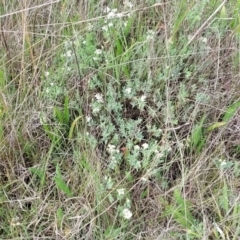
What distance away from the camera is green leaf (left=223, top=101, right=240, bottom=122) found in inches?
56.9

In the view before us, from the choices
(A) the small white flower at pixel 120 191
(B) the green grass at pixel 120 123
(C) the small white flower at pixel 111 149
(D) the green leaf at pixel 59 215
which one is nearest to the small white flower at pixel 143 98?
(B) the green grass at pixel 120 123

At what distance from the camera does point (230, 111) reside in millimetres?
1444

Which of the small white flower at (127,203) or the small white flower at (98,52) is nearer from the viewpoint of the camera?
the small white flower at (127,203)

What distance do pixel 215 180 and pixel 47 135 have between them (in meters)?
0.50

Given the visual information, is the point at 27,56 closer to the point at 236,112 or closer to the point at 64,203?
the point at 64,203

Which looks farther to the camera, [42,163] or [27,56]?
[27,56]

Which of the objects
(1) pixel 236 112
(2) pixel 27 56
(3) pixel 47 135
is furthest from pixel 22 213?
(1) pixel 236 112

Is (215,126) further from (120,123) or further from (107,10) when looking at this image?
(107,10)

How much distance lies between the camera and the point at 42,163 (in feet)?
4.62

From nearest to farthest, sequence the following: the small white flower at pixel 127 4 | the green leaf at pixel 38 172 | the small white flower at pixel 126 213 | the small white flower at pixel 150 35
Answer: the small white flower at pixel 126 213 → the green leaf at pixel 38 172 → the small white flower at pixel 150 35 → the small white flower at pixel 127 4

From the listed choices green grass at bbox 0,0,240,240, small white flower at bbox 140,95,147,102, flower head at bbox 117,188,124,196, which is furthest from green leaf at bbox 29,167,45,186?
small white flower at bbox 140,95,147,102

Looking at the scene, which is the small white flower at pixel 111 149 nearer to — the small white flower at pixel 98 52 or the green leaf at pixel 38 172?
the green leaf at pixel 38 172

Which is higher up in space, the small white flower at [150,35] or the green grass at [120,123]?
the small white flower at [150,35]

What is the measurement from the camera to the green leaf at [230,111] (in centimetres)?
144
